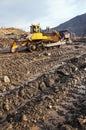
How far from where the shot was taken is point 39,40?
69.6ft

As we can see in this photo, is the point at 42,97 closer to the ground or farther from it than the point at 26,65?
farther from it

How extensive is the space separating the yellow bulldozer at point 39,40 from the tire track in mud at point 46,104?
829 cm

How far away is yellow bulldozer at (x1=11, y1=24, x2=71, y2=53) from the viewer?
67.1 feet

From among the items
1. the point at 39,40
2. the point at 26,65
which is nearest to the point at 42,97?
the point at 26,65

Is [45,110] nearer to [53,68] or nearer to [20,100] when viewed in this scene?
[20,100]

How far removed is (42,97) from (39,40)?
1217 cm

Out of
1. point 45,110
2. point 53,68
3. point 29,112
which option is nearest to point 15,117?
point 29,112

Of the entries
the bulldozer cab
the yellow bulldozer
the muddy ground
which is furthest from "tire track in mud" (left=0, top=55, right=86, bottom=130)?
the bulldozer cab

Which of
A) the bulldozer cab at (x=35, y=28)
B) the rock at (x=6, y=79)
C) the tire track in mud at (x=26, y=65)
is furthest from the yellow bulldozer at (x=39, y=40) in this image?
the rock at (x=6, y=79)

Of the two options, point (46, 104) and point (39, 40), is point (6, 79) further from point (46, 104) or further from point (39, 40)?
point (39, 40)

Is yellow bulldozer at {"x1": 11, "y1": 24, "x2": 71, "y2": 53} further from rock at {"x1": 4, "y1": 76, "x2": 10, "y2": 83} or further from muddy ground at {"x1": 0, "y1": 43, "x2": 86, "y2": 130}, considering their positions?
rock at {"x1": 4, "y1": 76, "x2": 10, "y2": 83}

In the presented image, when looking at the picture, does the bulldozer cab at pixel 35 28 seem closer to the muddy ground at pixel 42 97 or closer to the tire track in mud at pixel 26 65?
the tire track in mud at pixel 26 65

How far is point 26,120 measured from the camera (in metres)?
7.69

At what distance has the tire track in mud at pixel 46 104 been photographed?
25.0 ft
